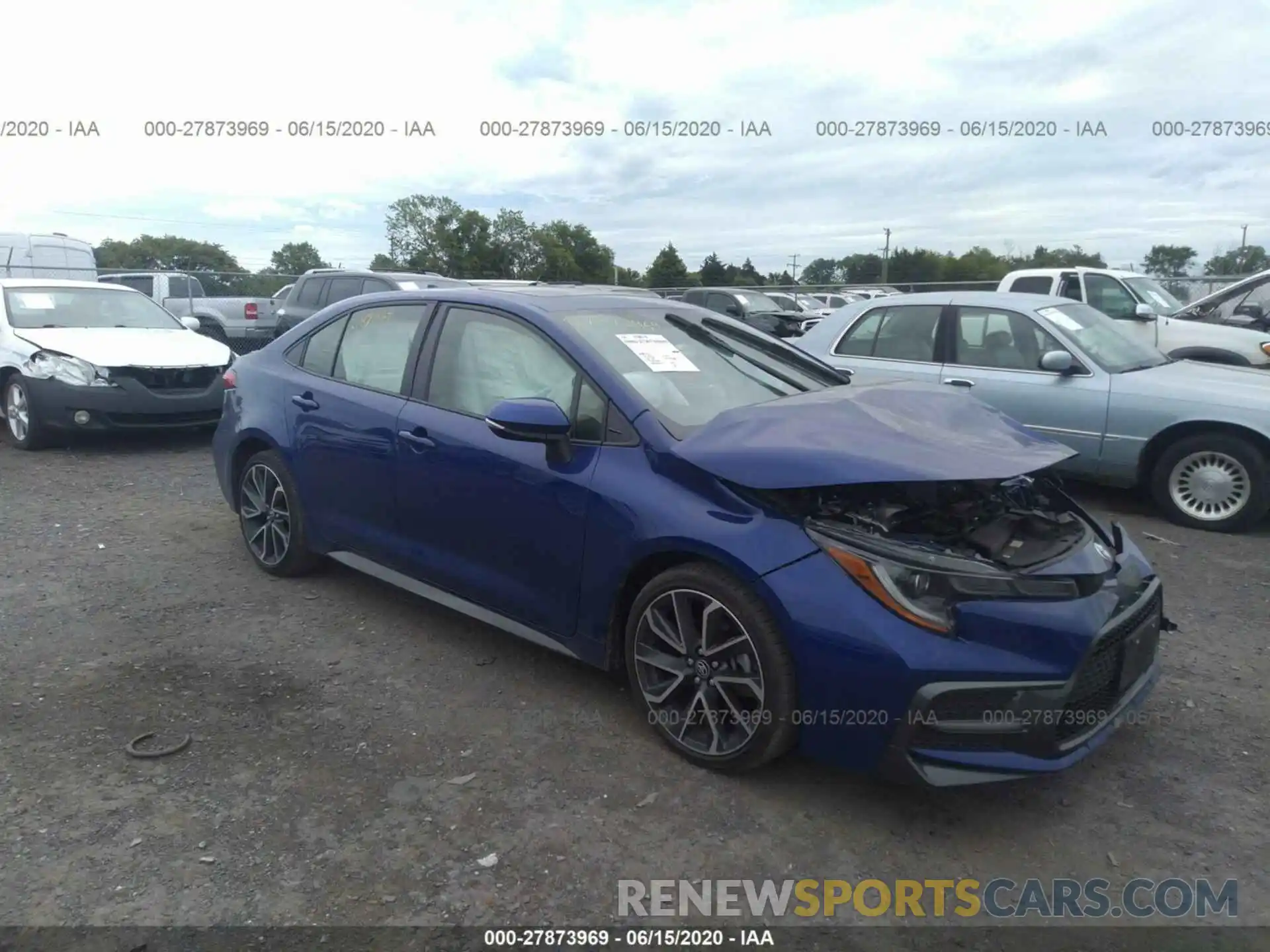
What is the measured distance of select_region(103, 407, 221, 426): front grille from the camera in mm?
8344

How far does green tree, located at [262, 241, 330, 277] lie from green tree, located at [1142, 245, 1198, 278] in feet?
47.6

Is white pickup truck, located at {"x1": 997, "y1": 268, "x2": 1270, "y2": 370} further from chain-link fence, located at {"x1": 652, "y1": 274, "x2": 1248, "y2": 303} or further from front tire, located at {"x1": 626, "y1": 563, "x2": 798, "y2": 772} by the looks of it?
front tire, located at {"x1": 626, "y1": 563, "x2": 798, "y2": 772}

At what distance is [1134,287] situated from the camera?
11.1 m

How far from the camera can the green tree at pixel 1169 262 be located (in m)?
16.0

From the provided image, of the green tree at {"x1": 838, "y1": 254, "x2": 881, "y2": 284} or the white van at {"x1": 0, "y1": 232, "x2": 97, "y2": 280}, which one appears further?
the green tree at {"x1": 838, "y1": 254, "x2": 881, "y2": 284}

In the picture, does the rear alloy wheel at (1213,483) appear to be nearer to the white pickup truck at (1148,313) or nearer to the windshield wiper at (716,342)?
the white pickup truck at (1148,313)

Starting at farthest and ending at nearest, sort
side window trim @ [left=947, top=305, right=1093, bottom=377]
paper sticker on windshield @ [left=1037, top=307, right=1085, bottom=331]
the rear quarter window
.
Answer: the rear quarter window, paper sticker on windshield @ [left=1037, top=307, right=1085, bottom=331], side window trim @ [left=947, top=305, right=1093, bottom=377]

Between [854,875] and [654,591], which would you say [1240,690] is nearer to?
[854,875]

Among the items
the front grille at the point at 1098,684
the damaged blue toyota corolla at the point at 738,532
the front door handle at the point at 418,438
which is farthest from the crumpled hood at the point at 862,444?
the front door handle at the point at 418,438

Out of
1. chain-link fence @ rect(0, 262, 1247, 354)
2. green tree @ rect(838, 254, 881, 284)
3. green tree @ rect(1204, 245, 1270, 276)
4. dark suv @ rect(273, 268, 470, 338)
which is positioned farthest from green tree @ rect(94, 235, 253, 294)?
green tree @ rect(838, 254, 881, 284)

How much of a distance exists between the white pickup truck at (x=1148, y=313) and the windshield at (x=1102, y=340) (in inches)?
27.1

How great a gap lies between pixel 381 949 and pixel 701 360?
250cm

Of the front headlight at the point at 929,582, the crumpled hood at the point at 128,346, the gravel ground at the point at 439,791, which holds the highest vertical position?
the crumpled hood at the point at 128,346

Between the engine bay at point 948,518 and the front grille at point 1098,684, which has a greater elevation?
the engine bay at point 948,518
